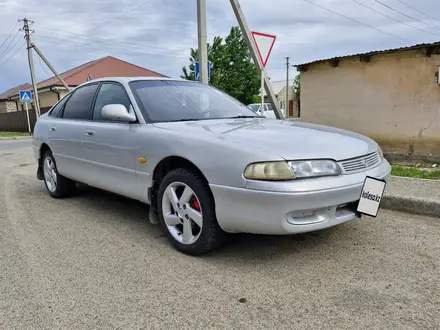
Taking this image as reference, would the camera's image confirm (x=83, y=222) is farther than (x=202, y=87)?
No

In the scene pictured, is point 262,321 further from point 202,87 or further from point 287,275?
point 202,87

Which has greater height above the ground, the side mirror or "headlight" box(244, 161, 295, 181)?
the side mirror

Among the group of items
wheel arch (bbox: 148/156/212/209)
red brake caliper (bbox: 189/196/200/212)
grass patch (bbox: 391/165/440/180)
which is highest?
wheel arch (bbox: 148/156/212/209)

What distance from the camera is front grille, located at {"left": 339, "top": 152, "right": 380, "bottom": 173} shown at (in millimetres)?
2715

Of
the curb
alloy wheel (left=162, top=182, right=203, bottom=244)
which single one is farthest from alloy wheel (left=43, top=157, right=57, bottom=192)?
the curb

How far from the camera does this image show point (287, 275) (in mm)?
2666

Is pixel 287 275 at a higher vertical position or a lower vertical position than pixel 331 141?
lower

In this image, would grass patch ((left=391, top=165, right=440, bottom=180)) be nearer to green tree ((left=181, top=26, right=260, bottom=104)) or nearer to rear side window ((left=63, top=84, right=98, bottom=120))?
rear side window ((left=63, top=84, right=98, bottom=120))

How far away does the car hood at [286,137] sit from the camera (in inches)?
103

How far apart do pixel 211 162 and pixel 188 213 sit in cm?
51

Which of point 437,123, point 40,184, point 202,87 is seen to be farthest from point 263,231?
point 437,123

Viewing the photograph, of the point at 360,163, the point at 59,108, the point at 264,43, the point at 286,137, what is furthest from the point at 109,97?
the point at 264,43

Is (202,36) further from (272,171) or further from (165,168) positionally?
(272,171)

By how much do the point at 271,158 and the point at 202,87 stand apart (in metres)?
2.03
